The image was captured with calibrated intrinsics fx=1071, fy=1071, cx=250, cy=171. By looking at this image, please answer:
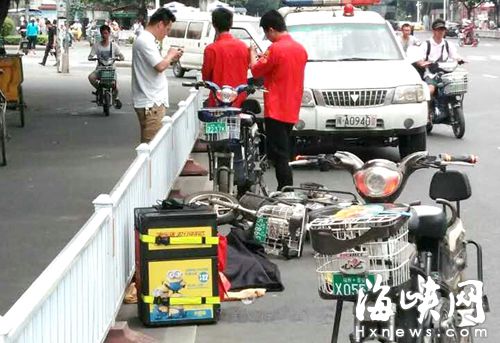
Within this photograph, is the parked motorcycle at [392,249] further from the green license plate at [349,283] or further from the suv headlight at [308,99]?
the suv headlight at [308,99]

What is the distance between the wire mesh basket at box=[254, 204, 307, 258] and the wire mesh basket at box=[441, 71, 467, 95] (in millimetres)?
8488

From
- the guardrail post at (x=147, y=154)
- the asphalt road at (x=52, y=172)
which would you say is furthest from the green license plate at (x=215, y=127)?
the guardrail post at (x=147, y=154)

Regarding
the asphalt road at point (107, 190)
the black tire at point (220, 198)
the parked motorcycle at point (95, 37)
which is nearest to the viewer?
the asphalt road at point (107, 190)

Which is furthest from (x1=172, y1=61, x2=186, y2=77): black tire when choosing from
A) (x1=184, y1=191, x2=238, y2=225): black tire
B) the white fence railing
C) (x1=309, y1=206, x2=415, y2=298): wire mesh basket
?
(x1=309, y1=206, x2=415, y2=298): wire mesh basket

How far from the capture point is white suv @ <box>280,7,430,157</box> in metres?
13.6

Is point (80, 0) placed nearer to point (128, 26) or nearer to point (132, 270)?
point (128, 26)

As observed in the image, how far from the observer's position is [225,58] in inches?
461

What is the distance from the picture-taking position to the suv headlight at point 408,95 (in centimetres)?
1383

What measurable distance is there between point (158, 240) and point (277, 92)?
13.2ft

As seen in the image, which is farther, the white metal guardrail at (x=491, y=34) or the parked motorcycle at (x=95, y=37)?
the white metal guardrail at (x=491, y=34)

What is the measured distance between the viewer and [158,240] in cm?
680

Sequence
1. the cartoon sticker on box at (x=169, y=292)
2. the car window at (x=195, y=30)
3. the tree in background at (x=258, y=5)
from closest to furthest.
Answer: the cartoon sticker on box at (x=169, y=292), the car window at (x=195, y=30), the tree in background at (x=258, y=5)

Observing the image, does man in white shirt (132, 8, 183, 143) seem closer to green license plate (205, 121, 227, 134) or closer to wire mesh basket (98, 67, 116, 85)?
green license plate (205, 121, 227, 134)

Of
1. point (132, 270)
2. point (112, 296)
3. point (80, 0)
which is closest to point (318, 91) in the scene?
point (132, 270)
